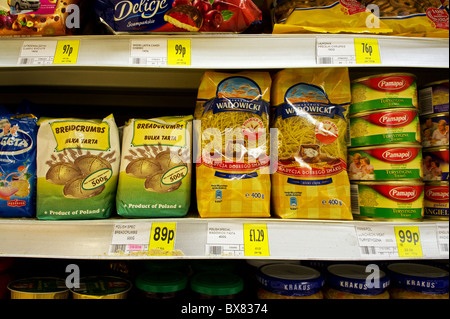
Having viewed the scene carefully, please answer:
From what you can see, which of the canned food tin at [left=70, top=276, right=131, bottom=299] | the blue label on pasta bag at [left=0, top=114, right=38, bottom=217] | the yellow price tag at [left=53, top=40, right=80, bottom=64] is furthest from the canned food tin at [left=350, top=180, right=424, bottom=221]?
the blue label on pasta bag at [left=0, top=114, right=38, bottom=217]

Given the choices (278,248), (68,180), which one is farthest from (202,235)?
(68,180)

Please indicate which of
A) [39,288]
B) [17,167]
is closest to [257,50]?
[17,167]

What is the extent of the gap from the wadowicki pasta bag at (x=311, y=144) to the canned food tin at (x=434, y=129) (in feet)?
0.89

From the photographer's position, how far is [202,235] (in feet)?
2.77

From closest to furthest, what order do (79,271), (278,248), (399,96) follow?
1. (278,248)
2. (399,96)
3. (79,271)

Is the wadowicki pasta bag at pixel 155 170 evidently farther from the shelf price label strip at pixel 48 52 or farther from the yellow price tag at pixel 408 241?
the yellow price tag at pixel 408 241

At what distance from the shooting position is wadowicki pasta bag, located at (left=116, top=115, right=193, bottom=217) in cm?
91

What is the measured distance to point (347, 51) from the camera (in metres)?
0.87

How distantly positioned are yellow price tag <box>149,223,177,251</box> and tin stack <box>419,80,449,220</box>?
86cm

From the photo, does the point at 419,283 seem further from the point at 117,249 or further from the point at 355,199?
the point at 117,249

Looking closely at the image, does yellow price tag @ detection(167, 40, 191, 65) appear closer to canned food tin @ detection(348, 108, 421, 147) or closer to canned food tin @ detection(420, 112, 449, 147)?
canned food tin @ detection(348, 108, 421, 147)

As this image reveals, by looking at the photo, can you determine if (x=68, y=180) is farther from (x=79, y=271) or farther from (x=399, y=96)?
(x=399, y=96)
